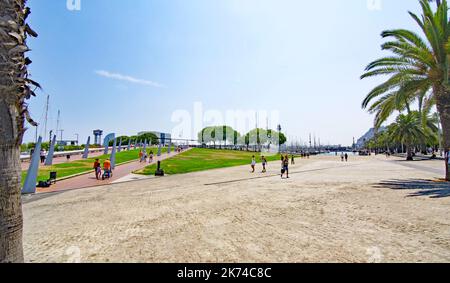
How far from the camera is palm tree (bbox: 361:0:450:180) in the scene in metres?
12.1

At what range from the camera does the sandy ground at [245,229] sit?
166 inches

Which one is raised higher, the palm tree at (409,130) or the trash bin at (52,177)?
the palm tree at (409,130)

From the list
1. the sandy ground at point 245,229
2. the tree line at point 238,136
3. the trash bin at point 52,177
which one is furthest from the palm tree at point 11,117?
the tree line at point 238,136

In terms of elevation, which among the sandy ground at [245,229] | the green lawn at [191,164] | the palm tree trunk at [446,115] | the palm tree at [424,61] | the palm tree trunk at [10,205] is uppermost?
the palm tree at [424,61]

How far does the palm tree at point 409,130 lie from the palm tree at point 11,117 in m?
49.5

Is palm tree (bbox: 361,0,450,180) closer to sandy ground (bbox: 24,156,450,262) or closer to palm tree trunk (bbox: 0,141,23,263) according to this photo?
sandy ground (bbox: 24,156,450,262)

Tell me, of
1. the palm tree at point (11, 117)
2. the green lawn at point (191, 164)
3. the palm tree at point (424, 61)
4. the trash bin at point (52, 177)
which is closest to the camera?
the palm tree at point (11, 117)

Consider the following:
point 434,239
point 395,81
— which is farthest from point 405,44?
point 434,239

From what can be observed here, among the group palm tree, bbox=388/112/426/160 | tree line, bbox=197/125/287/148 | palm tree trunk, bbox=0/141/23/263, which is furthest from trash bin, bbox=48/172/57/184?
tree line, bbox=197/125/287/148

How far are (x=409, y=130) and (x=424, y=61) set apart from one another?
35936 millimetres

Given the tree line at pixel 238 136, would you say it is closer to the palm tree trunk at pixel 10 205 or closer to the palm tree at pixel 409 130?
the palm tree at pixel 409 130

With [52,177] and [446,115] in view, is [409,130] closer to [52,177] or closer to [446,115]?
[446,115]

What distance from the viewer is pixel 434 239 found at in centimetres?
477

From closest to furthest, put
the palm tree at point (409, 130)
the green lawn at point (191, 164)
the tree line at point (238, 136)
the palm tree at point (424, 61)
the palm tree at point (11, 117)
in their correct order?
the palm tree at point (11, 117) < the palm tree at point (424, 61) < the green lawn at point (191, 164) < the palm tree at point (409, 130) < the tree line at point (238, 136)
